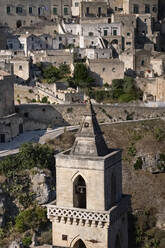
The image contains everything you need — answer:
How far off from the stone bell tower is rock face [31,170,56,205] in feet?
57.1

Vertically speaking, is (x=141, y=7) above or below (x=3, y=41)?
above

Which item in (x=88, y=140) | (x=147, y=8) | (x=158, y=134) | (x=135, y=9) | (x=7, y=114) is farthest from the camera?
(x=147, y=8)

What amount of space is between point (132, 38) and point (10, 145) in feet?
65.9

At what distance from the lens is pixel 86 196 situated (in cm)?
1609

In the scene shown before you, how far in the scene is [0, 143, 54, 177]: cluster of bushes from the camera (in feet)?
112

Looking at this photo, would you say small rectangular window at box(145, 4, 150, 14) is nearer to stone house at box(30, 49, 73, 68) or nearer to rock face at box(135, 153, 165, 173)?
stone house at box(30, 49, 73, 68)

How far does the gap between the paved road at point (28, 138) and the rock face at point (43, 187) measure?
1696mm

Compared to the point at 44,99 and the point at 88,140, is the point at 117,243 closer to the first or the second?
the point at 88,140

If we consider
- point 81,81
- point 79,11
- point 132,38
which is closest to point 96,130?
point 81,81

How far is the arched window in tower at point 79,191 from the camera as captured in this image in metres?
16.2

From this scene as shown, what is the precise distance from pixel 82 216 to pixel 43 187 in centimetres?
1820

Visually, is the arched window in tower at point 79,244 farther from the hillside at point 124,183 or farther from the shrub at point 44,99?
the shrub at point 44,99

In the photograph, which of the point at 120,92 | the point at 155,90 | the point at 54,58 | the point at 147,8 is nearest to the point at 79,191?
the point at 120,92

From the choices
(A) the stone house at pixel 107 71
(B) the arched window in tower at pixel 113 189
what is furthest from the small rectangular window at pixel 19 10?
(B) the arched window in tower at pixel 113 189
